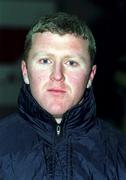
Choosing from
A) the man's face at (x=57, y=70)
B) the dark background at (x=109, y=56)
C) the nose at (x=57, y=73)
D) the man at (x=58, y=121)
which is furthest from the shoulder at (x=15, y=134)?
the dark background at (x=109, y=56)

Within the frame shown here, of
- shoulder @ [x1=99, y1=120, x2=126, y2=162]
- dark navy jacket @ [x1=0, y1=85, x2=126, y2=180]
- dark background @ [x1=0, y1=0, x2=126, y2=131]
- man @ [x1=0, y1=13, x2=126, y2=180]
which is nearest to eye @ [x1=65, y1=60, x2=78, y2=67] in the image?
man @ [x1=0, y1=13, x2=126, y2=180]

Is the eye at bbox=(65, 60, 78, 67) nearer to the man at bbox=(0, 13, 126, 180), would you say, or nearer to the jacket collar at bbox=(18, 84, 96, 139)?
the man at bbox=(0, 13, 126, 180)

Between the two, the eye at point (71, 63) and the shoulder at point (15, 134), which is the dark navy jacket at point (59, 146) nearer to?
the shoulder at point (15, 134)

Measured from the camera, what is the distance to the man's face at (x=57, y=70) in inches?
86.9

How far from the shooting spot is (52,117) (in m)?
2.22

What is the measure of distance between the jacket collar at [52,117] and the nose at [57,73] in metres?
0.14

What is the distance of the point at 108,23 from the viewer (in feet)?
22.1

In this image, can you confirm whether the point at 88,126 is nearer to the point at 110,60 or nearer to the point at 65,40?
the point at 65,40

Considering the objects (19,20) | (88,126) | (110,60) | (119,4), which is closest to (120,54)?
(110,60)

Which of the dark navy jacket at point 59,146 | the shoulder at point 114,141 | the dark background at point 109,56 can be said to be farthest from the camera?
the dark background at point 109,56

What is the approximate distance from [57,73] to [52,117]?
0.60 ft

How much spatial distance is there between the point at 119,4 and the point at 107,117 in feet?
4.28

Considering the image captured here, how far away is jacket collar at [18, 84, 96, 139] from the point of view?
223 cm

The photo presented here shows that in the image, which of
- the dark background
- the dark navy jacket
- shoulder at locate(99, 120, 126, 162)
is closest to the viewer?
the dark navy jacket
